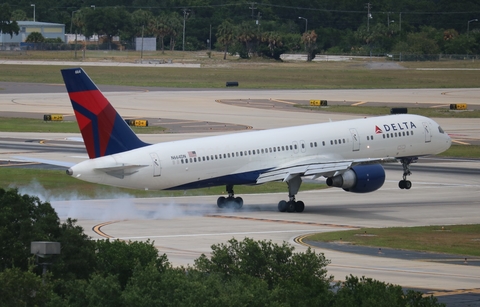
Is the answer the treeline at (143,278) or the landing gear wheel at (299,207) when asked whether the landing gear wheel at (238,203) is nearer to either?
the landing gear wheel at (299,207)

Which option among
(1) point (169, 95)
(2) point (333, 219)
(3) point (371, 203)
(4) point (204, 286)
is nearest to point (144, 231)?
(2) point (333, 219)

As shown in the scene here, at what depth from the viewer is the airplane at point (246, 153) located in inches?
1834

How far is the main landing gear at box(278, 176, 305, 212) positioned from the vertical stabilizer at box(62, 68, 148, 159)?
9881mm

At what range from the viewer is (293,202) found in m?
52.5

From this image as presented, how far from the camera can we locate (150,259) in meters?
27.7

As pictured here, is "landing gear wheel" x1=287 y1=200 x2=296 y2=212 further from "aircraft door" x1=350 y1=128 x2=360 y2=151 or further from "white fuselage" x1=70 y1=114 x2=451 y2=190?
"aircraft door" x1=350 y1=128 x2=360 y2=151

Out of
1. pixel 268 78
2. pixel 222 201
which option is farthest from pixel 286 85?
pixel 222 201

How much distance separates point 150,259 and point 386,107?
9246 cm

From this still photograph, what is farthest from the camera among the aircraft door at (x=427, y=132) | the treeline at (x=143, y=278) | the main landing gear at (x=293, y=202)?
the aircraft door at (x=427, y=132)

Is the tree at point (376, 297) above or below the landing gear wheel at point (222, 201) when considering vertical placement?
above

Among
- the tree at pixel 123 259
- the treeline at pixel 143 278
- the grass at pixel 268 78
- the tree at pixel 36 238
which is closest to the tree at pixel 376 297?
the treeline at pixel 143 278

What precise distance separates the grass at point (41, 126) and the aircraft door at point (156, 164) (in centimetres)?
4344

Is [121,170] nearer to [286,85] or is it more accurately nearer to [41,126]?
[41,126]

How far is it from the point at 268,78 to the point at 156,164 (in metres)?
130
